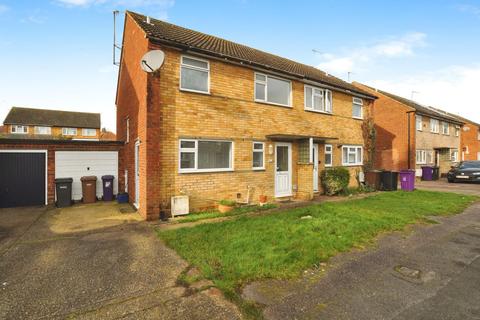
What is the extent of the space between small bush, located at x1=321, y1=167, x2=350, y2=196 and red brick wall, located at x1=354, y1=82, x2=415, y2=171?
33.6 feet

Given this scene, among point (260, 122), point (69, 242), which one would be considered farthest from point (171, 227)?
point (260, 122)

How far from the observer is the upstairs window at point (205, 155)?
25.8ft

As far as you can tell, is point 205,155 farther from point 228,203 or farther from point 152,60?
point 152,60

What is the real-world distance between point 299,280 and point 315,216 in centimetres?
381

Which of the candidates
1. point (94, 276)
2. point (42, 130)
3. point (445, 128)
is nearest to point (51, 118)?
point (42, 130)

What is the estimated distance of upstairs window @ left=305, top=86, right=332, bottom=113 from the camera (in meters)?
11.7

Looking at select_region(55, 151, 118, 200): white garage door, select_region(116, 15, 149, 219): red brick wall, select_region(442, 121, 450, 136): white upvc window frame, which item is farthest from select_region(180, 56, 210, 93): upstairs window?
select_region(442, 121, 450, 136): white upvc window frame

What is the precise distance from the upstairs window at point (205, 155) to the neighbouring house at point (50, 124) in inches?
1415

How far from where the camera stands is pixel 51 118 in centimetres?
4031

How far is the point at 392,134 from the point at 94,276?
75.9 feet

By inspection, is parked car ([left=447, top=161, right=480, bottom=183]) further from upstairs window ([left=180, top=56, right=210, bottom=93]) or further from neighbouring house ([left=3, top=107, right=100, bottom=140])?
neighbouring house ([left=3, top=107, right=100, bottom=140])

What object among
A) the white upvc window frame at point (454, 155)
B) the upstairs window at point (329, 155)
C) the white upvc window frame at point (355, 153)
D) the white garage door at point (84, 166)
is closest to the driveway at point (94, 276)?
the white garage door at point (84, 166)

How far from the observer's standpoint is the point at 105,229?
6332 mm

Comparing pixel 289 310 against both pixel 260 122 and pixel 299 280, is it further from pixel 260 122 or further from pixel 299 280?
pixel 260 122
